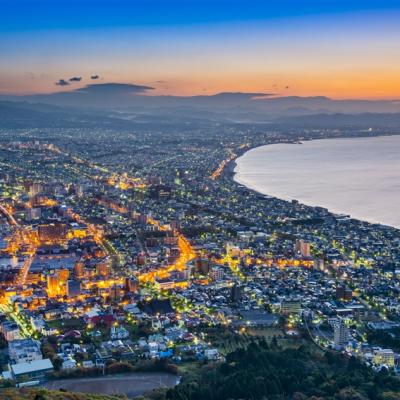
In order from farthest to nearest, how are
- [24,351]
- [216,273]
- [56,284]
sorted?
[216,273]
[56,284]
[24,351]

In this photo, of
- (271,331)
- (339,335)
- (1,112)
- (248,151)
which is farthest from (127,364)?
(1,112)

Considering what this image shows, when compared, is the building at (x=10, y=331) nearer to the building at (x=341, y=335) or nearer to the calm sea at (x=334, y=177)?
the building at (x=341, y=335)

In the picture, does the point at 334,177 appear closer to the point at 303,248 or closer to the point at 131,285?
the point at 303,248

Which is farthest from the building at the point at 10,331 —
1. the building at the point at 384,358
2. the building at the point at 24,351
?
the building at the point at 384,358

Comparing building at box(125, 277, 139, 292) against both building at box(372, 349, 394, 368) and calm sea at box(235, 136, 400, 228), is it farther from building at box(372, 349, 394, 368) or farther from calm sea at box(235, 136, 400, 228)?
calm sea at box(235, 136, 400, 228)

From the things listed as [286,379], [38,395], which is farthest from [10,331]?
[286,379]

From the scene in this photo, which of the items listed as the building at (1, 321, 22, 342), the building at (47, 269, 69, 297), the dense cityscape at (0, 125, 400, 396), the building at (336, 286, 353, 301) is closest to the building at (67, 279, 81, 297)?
the dense cityscape at (0, 125, 400, 396)
